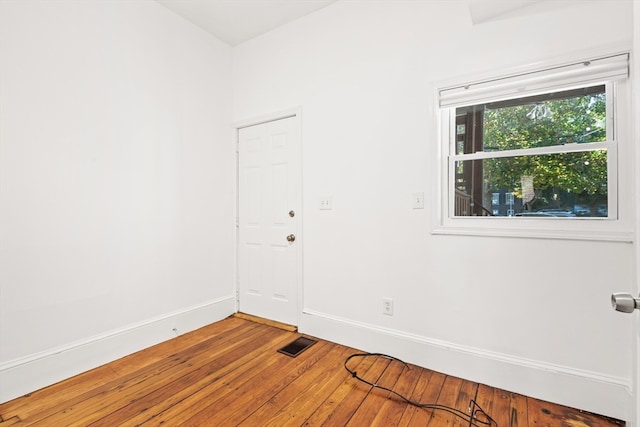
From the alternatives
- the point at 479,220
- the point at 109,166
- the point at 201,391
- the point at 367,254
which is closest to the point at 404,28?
the point at 479,220

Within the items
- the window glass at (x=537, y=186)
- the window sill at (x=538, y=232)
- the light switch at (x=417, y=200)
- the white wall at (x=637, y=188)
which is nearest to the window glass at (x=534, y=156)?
the window glass at (x=537, y=186)

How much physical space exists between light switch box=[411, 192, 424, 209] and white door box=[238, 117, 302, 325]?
1.05m

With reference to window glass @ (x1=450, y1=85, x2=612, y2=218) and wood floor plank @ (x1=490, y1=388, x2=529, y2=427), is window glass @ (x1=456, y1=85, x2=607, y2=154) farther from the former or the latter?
wood floor plank @ (x1=490, y1=388, x2=529, y2=427)

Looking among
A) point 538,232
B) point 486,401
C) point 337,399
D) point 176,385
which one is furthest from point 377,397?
point 538,232

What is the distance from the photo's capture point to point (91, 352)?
6.99 feet

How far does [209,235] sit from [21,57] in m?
1.84

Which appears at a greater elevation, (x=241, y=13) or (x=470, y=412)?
(x=241, y=13)

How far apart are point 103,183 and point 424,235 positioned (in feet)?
8.00

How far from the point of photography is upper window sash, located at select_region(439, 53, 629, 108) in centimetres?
163

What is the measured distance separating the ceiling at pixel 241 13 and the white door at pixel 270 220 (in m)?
0.92

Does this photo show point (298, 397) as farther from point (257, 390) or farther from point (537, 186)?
point (537, 186)

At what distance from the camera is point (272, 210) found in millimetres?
3004

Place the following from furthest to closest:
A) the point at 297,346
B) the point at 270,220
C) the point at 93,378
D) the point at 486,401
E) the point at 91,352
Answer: the point at 270,220, the point at 297,346, the point at 91,352, the point at 93,378, the point at 486,401

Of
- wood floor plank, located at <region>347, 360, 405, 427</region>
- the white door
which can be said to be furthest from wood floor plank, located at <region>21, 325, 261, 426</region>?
wood floor plank, located at <region>347, 360, 405, 427</region>
